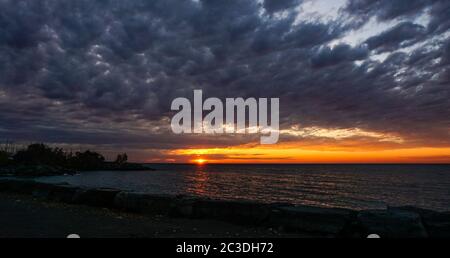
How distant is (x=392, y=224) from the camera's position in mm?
8898

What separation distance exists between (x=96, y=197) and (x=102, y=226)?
481 cm

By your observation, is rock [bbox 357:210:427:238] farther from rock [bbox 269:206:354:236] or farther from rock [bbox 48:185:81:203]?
rock [bbox 48:185:81:203]

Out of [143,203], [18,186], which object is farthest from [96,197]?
[18,186]

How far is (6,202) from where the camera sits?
1470cm

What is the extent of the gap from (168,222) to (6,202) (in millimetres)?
8414

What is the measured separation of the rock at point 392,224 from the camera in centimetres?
869

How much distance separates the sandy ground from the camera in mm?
9062

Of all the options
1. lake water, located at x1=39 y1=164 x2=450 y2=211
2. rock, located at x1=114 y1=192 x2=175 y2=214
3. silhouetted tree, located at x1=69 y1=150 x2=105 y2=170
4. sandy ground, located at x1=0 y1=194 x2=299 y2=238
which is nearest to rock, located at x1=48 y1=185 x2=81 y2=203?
sandy ground, located at x1=0 y1=194 x2=299 y2=238

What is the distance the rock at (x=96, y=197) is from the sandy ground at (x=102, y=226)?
4.67ft

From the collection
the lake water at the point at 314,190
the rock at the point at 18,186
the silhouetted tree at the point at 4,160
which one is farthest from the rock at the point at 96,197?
the silhouetted tree at the point at 4,160

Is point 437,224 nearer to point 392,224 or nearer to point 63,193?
point 392,224
